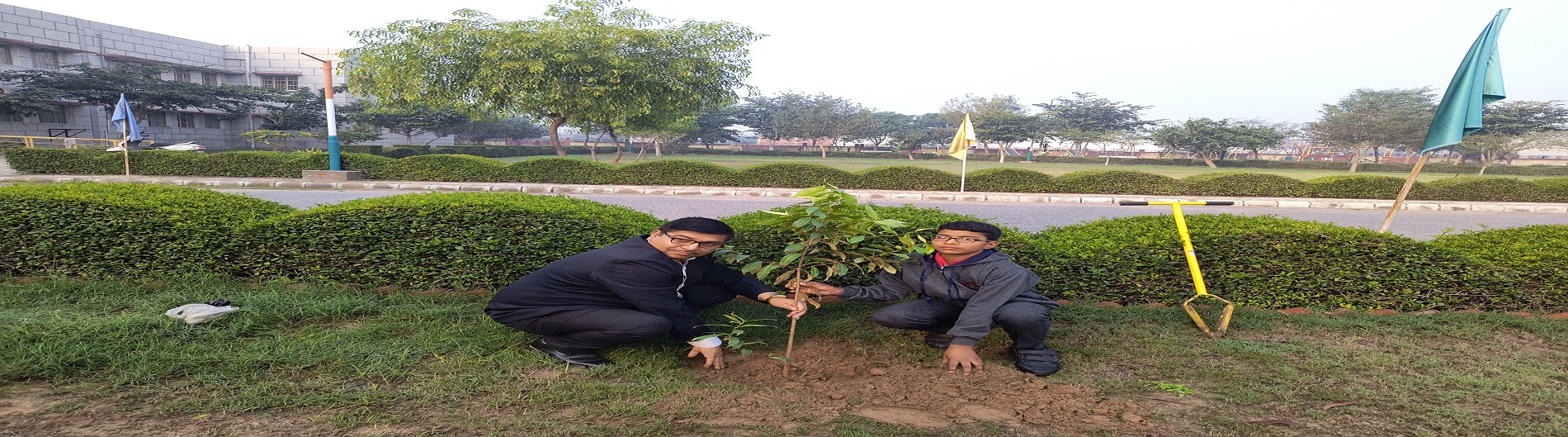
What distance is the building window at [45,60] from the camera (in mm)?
Result: 34156

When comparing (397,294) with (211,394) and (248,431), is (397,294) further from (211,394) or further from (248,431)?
(248,431)

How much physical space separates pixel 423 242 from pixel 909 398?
3094 mm

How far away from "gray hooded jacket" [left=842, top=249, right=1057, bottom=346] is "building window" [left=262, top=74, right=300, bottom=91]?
53.2 metres

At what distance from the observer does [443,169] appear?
643 inches

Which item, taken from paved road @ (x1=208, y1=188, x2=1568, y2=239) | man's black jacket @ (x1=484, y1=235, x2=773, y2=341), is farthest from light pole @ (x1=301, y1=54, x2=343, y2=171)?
→ man's black jacket @ (x1=484, y1=235, x2=773, y2=341)

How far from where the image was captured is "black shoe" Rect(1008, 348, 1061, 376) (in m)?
3.12

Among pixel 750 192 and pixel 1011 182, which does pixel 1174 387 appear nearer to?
pixel 750 192

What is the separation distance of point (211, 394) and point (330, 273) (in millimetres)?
1879

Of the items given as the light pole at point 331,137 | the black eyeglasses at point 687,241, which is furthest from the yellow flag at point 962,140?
the light pole at point 331,137

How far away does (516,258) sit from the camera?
4305 millimetres

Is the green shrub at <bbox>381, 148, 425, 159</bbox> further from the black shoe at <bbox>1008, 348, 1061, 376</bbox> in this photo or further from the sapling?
the black shoe at <bbox>1008, 348, 1061, 376</bbox>

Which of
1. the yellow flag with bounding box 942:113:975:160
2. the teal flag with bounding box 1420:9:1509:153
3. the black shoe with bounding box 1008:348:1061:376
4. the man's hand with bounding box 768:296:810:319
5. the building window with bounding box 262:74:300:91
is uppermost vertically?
the building window with bounding box 262:74:300:91

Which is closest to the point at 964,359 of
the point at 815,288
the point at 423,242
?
the point at 815,288

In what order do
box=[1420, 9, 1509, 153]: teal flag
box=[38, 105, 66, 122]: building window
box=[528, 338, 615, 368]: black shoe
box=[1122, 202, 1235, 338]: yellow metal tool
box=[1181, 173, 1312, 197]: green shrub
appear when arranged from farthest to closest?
1. box=[38, 105, 66, 122]: building window
2. box=[1181, 173, 1312, 197]: green shrub
3. box=[1420, 9, 1509, 153]: teal flag
4. box=[1122, 202, 1235, 338]: yellow metal tool
5. box=[528, 338, 615, 368]: black shoe
